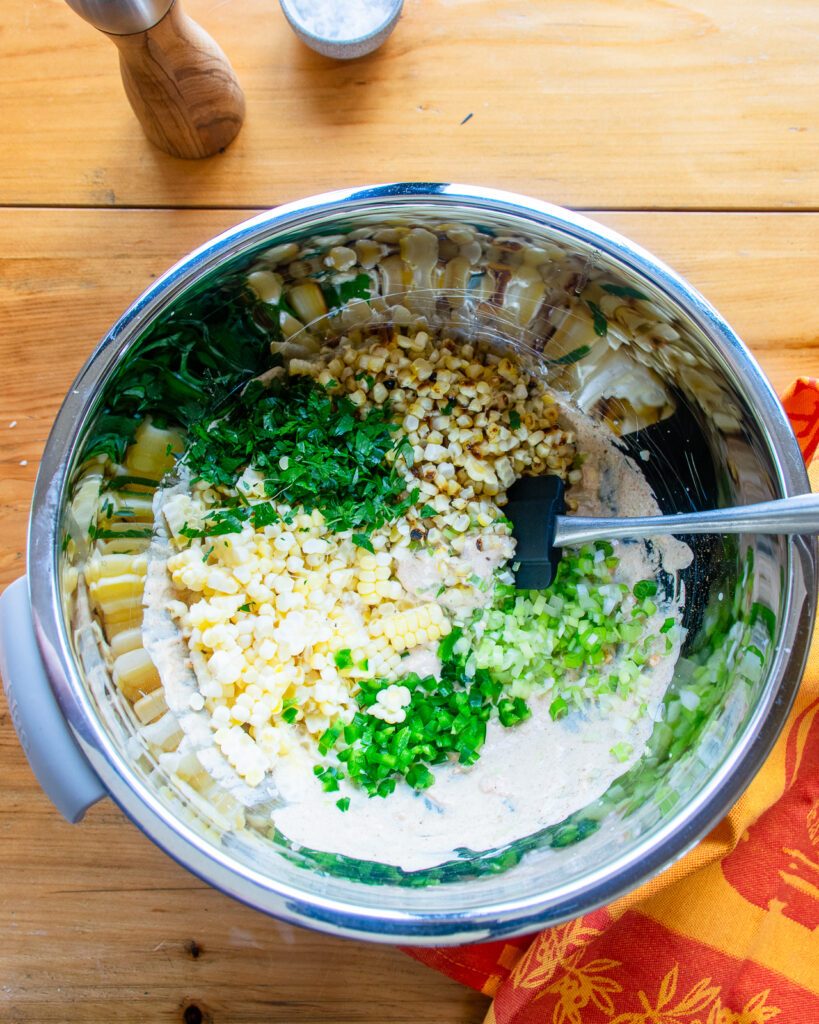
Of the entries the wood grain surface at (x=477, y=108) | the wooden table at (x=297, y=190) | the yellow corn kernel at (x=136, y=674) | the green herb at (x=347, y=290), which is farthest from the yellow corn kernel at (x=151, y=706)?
the wood grain surface at (x=477, y=108)

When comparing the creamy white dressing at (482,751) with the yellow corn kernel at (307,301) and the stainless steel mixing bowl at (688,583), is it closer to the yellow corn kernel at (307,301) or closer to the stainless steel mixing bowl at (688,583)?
the stainless steel mixing bowl at (688,583)

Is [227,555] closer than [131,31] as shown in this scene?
No

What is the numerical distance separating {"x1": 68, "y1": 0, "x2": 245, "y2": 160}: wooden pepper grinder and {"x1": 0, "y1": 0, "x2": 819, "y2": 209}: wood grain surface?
5 cm

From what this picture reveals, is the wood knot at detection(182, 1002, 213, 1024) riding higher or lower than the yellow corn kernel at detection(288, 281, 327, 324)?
lower

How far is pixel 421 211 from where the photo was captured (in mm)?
1113

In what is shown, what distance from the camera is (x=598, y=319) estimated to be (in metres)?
1.23

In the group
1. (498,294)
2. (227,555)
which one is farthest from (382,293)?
(227,555)

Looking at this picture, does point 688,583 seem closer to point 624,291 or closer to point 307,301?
point 624,291

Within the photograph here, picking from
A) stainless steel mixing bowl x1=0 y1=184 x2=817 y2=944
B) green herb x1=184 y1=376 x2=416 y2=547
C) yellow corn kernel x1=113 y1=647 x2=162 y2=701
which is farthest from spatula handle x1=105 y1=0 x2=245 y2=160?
yellow corn kernel x1=113 y1=647 x2=162 y2=701

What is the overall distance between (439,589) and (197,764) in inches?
16.7

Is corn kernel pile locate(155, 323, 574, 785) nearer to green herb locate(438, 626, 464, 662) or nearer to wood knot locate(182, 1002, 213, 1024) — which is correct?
green herb locate(438, 626, 464, 662)

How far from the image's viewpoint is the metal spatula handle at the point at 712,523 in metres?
0.98

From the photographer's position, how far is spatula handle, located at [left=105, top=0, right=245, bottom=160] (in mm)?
1157

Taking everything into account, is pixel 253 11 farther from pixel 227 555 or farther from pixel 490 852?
pixel 490 852
